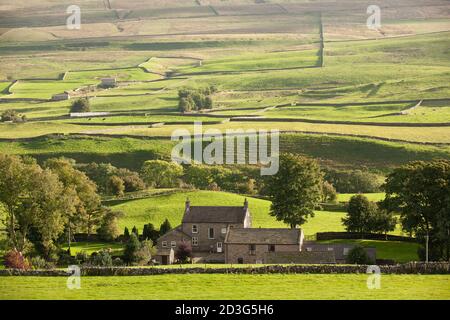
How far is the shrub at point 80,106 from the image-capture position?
416ft

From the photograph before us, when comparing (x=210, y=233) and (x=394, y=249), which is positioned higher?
(x=210, y=233)

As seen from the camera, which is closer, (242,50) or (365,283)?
(365,283)

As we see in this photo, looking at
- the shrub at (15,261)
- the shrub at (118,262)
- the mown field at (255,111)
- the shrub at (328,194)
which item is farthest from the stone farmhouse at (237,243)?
the shrub at (328,194)

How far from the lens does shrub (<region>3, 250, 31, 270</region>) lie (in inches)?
2036

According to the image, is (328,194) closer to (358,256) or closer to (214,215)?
(214,215)

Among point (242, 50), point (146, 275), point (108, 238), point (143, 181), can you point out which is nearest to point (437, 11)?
point (242, 50)

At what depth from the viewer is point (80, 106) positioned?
12756 cm

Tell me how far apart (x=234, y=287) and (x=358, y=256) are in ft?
46.9

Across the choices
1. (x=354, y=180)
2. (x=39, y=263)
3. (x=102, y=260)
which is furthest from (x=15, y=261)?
(x=354, y=180)

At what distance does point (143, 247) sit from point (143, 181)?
27453 millimetres

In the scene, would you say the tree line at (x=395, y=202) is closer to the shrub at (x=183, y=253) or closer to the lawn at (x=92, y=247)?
the shrub at (x=183, y=253)

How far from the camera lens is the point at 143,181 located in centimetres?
8438

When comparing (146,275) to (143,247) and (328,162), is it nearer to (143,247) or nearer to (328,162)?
(143,247)

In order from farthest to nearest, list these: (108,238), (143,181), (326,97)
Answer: (326,97)
(143,181)
(108,238)
